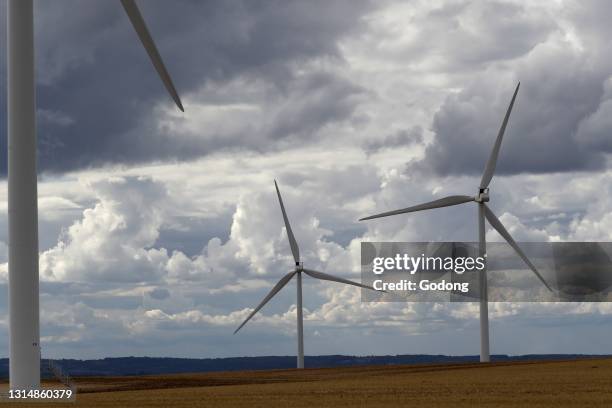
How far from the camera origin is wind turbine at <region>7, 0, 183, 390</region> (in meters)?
42.9

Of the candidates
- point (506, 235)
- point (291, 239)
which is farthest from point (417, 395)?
point (291, 239)

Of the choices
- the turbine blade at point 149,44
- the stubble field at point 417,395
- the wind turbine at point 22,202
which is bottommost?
the stubble field at point 417,395

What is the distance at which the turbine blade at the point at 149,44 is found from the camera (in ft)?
150

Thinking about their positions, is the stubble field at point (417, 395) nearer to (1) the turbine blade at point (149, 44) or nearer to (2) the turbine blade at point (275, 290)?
(1) the turbine blade at point (149, 44)

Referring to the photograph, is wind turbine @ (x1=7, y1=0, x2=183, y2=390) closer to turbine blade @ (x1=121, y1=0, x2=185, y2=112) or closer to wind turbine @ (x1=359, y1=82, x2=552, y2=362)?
turbine blade @ (x1=121, y1=0, x2=185, y2=112)

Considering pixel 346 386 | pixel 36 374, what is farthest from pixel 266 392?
pixel 36 374

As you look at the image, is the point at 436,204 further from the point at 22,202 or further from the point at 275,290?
the point at 22,202

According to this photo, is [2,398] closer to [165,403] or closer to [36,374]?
[36,374]

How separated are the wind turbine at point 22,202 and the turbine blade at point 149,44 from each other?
15.6ft

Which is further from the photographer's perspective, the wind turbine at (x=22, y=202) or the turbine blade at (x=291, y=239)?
the turbine blade at (x=291, y=239)

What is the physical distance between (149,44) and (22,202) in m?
9.50

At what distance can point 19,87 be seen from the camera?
4344cm

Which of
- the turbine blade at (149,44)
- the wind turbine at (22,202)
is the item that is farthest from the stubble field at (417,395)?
the turbine blade at (149,44)

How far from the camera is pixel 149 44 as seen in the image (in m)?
46.0
